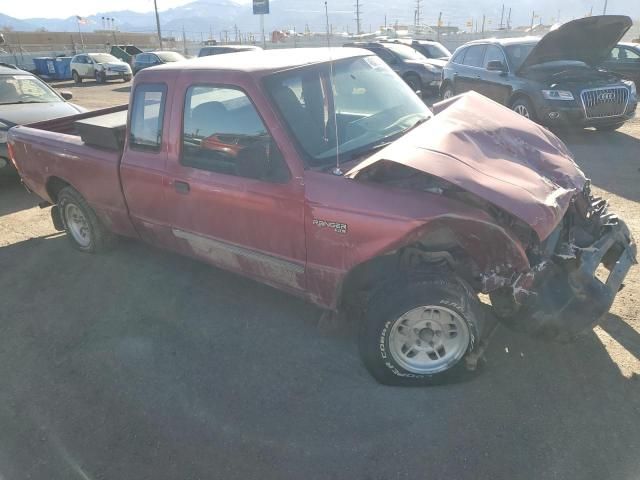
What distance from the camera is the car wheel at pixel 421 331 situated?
2.66 meters

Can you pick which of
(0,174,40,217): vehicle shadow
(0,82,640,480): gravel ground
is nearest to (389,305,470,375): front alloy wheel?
(0,82,640,480): gravel ground

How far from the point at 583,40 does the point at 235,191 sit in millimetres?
6848

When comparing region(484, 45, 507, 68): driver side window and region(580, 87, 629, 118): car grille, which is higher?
region(484, 45, 507, 68): driver side window

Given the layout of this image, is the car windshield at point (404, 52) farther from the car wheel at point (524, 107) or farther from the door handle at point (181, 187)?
the door handle at point (181, 187)

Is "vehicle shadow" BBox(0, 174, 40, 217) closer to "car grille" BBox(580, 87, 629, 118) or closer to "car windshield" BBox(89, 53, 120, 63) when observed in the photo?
"car grille" BBox(580, 87, 629, 118)

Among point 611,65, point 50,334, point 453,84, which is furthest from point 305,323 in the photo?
point 611,65

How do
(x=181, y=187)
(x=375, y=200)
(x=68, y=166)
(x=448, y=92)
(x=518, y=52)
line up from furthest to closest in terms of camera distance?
(x=448, y=92)
(x=518, y=52)
(x=68, y=166)
(x=181, y=187)
(x=375, y=200)

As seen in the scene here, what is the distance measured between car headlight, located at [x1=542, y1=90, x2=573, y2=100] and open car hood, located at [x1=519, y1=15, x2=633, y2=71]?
1.72 feet

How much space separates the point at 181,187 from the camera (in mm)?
3438

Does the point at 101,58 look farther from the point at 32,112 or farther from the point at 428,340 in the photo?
the point at 428,340

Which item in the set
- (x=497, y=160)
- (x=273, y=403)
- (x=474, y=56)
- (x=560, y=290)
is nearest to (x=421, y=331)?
(x=560, y=290)

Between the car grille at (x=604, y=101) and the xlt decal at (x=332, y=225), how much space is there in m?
7.18

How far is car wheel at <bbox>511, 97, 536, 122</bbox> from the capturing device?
8.53m

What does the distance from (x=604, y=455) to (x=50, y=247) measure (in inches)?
207
